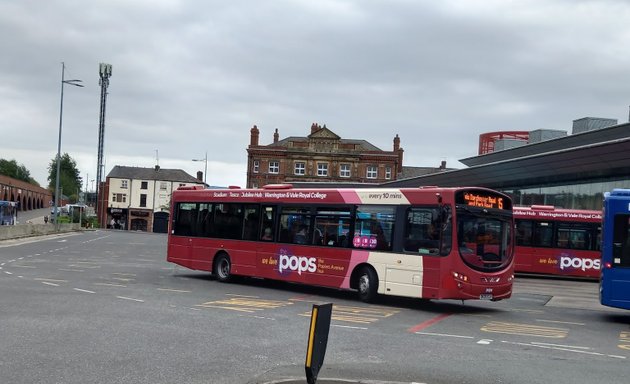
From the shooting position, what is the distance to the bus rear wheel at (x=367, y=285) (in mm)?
17031

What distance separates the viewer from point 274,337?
11000 millimetres

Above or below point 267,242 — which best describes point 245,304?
below

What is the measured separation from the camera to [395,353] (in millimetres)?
9844

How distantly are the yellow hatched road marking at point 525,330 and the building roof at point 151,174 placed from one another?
10492 cm

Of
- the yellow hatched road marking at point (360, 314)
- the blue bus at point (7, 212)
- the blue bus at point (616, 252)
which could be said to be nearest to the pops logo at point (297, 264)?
the yellow hatched road marking at point (360, 314)

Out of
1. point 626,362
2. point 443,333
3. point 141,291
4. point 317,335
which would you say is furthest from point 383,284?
point 317,335

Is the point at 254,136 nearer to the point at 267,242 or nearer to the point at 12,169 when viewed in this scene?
the point at 267,242

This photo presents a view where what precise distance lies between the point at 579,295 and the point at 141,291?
13.8 meters

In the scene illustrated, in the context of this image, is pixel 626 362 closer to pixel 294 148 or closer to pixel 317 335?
pixel 317 335

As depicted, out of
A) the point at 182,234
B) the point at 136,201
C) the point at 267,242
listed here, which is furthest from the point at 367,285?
the point at 136,201

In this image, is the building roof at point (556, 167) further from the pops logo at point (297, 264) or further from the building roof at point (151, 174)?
the building roof at point (151, 174)

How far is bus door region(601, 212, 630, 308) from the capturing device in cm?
1485

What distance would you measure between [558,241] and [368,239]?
553 inches

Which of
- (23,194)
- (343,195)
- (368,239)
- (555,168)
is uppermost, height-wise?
(555,168)
